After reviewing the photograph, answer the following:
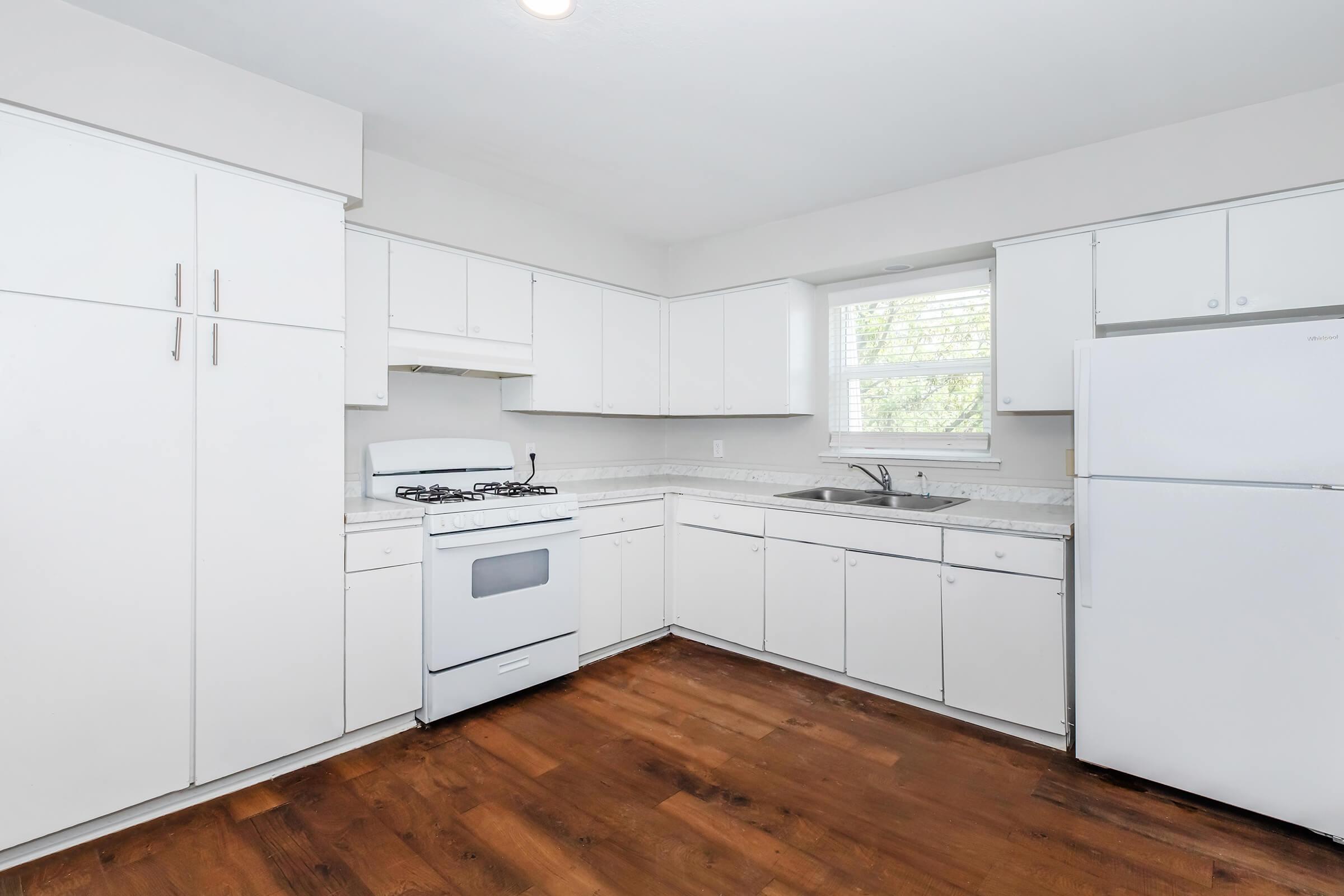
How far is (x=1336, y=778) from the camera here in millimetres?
1983

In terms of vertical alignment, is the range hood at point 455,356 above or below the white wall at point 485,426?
above

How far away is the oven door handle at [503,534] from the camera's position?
276 cm

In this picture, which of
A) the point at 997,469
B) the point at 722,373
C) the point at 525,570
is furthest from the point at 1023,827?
the point at 722,373

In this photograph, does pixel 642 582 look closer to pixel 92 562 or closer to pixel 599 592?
pixel 599 592

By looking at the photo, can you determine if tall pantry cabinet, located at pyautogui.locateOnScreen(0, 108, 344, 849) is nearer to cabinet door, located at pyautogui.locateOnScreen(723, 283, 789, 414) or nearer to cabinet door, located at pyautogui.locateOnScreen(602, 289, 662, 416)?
cabinet door, located at pyautogui.locateOnScreen(602, 289, 662, 416)

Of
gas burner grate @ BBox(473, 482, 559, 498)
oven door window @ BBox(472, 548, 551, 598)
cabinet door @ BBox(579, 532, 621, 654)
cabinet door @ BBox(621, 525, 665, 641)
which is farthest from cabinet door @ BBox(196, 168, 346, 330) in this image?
cabinet door @ BBox(621, 525, 665, 641)

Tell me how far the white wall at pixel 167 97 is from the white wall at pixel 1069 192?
2254 millimetres

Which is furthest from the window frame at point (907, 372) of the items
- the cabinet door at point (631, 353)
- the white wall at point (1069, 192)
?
the cabinet door at point (631, 353)

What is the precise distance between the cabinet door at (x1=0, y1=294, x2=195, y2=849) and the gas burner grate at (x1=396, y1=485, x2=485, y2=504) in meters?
0.92

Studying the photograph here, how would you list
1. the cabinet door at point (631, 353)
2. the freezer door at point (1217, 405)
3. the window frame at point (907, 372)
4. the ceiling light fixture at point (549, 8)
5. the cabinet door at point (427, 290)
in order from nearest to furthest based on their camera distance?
the ceiling light fixture at point (549, 8) < the freezer door at point (1217, 405) < the cabinet door at point (427, 290) < the window frame at point (907, 372) < the cabinet door at point (631, 353)

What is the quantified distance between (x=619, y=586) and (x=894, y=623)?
1.44 m

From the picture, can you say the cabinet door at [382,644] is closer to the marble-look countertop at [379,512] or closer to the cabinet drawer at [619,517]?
the marble-look countertop at [379,512]

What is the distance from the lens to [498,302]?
3.41 meters

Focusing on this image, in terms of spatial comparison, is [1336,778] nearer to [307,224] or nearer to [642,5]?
[642,5]
